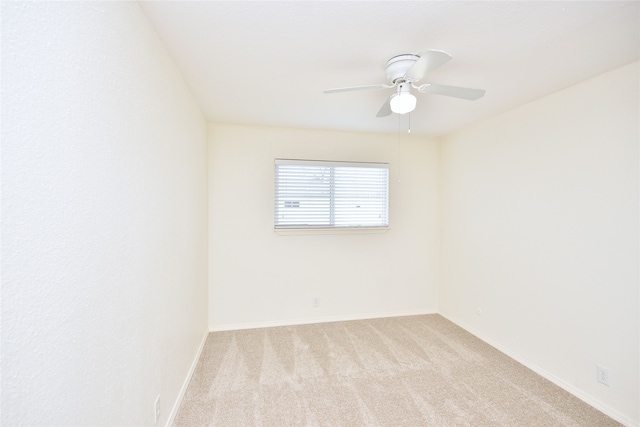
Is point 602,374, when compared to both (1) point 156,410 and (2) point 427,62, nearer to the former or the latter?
(2) point 427,62

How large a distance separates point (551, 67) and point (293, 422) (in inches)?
117

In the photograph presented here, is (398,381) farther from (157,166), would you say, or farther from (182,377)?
(157,166)

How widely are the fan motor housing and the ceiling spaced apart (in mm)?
35

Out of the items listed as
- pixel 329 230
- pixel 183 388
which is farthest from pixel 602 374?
pixel 183 388

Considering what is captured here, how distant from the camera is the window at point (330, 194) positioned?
10.6 ft

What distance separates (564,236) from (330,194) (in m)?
2.24

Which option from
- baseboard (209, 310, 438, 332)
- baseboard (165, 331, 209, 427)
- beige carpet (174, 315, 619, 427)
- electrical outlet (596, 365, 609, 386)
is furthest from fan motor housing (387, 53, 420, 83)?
baseboard (209, 310, 438, 332)

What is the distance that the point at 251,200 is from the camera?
317 cm

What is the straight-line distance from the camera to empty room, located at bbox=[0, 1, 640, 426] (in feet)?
2.59

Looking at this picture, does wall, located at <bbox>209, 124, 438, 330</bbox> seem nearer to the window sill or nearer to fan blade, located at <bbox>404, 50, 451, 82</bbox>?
the window sill

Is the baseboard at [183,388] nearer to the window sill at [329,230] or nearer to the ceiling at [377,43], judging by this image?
the window sill at [329,230]

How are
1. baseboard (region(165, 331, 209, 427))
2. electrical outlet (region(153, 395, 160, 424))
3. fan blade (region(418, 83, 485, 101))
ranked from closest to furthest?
electrical outlet (region(153, 395, 160, 424)), fan blade (region(418, 83, 485, 101)), baseboard (region(165, 331, 209, 427))

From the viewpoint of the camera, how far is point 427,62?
1299 millimetres

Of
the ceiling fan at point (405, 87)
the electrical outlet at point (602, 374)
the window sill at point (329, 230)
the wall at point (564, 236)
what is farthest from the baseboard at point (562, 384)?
the ceiling fan at point (405, 87)
